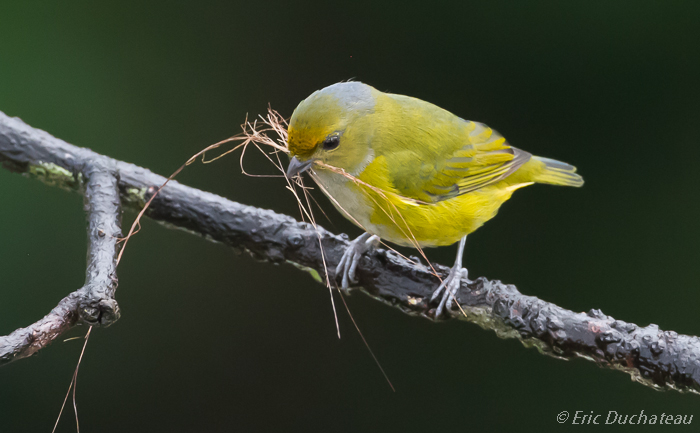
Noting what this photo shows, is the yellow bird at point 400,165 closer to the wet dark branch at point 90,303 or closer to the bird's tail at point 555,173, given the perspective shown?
the bird's tail at point 555,173

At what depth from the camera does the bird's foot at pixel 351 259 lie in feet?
4.01

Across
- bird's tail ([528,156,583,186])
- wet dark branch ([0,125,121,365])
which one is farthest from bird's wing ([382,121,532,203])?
→ wet dark branch ([0,125,121,365])

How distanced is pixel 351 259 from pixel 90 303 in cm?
62

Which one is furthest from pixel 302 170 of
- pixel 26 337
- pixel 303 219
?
pixel 26 337

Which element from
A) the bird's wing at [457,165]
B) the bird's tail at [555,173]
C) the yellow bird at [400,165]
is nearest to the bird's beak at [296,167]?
the yellow bird at [400,165]

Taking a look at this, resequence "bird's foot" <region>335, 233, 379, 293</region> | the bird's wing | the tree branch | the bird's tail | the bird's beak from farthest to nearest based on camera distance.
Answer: the bird's tail, "bird's foot" <region>335, 233, 379, 293</region>, the bird's wing, the bird's beak, the tree branch

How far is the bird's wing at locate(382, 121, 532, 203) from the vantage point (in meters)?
1.11

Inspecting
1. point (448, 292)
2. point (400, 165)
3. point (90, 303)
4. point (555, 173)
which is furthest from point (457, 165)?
point (90, 303)

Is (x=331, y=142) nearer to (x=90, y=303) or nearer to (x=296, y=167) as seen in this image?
(x=296, y=167)

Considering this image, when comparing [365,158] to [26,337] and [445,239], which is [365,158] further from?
[26,337]

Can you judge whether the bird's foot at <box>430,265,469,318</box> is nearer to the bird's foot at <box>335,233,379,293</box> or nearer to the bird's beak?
the bird's foot at <box>335,233,379,293</box>

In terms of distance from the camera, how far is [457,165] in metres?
1.20

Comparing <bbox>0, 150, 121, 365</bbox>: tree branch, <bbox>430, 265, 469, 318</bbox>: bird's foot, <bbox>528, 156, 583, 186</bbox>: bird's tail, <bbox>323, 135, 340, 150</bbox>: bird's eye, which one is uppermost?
<bbox>323, 135, 340, 150</bbox>: bird's eye

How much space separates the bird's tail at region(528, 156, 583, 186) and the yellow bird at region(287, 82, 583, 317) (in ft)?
0.45
